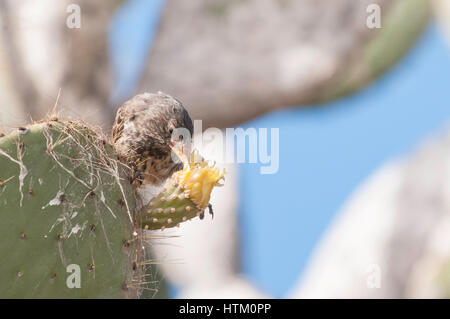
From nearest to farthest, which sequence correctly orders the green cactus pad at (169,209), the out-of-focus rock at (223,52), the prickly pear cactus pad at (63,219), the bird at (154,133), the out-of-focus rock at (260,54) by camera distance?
the prickly pear cactus pad at (63,219) < the green cactus pad at (169,209) < the bird at (154,133) < the out-of-focus rock at (223,52) < the out-of-focus rock at (260,54)

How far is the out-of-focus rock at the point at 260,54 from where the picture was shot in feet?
19.5

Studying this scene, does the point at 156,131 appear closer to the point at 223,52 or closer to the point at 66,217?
the point at 66,217

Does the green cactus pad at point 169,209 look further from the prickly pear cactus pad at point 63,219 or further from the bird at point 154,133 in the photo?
the bird at point 154,133

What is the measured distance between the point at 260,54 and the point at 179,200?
435cm

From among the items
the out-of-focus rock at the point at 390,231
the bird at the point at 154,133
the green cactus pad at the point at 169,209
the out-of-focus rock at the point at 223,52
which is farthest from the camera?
the out-of-focus rock at the point at 390,231

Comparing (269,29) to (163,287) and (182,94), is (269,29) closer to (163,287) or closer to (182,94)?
(182,94)

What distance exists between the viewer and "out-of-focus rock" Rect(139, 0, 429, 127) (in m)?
5.93

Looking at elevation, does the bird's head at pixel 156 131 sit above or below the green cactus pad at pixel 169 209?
above

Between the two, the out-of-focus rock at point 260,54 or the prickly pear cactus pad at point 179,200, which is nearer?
the prickly pear cactus pad at point 179,200

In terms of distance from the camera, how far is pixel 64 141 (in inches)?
68.6

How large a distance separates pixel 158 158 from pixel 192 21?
11.5 ft

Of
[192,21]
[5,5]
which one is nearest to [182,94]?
[192,21]

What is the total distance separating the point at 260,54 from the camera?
20.1ft

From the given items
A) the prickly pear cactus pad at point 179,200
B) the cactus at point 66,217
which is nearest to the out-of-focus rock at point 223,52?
the prickly pear cactus pad at point 179,200
